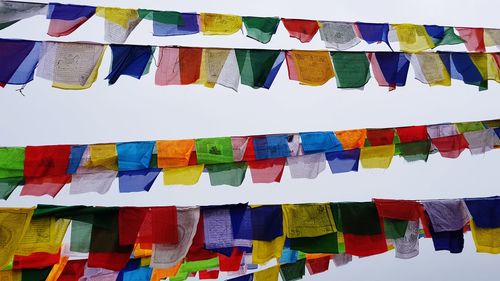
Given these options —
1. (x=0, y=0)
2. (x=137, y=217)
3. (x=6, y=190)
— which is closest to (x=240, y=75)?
(x=137, y=217)

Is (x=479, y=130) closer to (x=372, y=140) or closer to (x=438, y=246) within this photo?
(x=372, y=140)

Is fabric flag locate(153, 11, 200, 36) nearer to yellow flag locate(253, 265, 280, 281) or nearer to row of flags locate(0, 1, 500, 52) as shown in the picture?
row of flags locate(0, 1, 500, 52)

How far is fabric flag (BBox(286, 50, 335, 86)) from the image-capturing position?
6.34 metres

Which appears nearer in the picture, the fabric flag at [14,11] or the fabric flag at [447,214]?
the fabric flag at [14,11]

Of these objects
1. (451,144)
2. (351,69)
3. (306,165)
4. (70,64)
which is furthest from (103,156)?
(451,144)

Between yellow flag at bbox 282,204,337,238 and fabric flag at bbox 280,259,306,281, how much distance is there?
1596 millimetres

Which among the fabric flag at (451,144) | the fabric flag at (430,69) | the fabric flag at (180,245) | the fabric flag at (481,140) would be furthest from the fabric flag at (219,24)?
the fabric flag at (481,140)

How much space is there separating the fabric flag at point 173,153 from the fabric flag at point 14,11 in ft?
6.96

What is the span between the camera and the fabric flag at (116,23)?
5.77 metres

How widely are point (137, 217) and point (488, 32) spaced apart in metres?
5.01

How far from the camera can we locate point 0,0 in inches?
211

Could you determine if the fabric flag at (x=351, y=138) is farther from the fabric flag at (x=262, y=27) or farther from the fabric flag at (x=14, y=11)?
the fabric flag at (x=14, y=11)

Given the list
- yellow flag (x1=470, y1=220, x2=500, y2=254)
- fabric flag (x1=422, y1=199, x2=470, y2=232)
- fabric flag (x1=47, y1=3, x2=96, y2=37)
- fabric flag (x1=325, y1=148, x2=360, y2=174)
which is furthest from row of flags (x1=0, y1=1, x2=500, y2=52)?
yellow flag (x1=470, y1=220, x2=500, y2=254)

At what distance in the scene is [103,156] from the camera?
6551mm
